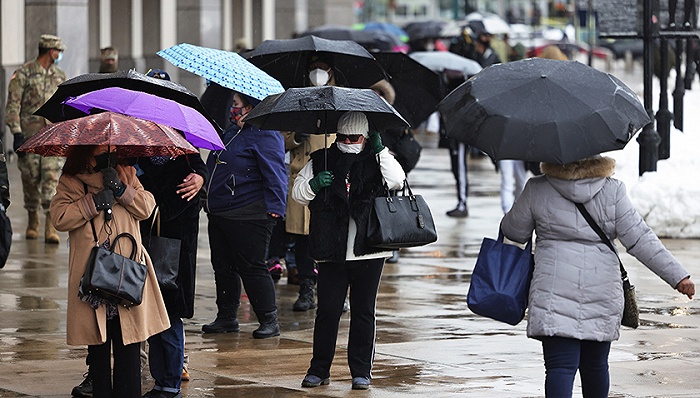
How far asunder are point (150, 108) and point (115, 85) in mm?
601

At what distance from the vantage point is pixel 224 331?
33.7 ft

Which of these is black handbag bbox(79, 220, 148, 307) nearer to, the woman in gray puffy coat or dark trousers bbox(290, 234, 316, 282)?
the woman in gray puffy coat

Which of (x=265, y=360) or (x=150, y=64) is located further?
(x=150, y=64)

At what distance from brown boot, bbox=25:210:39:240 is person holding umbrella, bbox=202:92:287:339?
5556mm

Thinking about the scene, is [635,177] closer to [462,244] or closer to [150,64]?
[462,244]

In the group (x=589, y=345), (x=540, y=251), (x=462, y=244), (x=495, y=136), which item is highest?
(x=495, y=136)

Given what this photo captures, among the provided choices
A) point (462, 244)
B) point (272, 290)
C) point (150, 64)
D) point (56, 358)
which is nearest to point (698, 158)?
point (462, 244)

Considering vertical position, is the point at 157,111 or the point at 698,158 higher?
the point at 157,111

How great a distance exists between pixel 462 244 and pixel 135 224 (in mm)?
8837

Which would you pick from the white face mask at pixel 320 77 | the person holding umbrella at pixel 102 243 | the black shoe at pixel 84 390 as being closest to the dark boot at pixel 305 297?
the white face mask at pixel 320 77

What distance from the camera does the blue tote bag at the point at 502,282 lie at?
710 centimetres

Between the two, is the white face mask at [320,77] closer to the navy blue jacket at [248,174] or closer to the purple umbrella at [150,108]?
the navy blue jacket at [248,174]

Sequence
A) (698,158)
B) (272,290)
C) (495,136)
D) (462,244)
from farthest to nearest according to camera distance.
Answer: (698,158) → (462,244) → (272,290) → (495,136)

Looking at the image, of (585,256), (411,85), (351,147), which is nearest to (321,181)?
(351,147)
